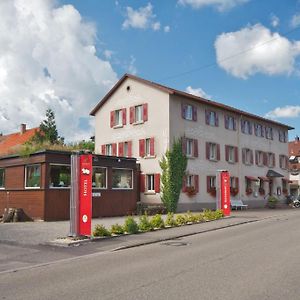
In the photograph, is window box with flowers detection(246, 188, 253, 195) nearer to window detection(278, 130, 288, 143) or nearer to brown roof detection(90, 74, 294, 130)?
brown roof detection(90, 74, 294, 130)

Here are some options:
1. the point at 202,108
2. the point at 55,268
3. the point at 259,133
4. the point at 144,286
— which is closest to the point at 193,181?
the point at 202,108

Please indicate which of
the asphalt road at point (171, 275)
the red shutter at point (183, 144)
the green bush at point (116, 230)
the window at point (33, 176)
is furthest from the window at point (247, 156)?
the asphalt road at point (171, 275)

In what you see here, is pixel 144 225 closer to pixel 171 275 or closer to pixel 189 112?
pixel 171 275

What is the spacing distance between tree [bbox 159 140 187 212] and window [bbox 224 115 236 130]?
26.5 ft

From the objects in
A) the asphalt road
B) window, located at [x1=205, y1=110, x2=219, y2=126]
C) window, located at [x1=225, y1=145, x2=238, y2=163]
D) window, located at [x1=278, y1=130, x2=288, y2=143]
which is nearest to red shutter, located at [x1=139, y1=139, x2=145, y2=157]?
window, located at [x1=205, y1=110, x2=219, y2=126]

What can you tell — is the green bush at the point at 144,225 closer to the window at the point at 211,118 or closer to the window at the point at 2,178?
the window at the point at 2,178

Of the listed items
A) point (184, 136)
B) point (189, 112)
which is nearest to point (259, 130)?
point (189, 112)

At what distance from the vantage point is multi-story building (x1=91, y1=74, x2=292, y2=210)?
1364 inches

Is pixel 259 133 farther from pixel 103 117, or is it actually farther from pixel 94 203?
pixel 94 203

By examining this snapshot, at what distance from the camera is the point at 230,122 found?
41.5 meters

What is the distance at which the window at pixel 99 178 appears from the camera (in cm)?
2773

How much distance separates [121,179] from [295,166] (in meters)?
51.0

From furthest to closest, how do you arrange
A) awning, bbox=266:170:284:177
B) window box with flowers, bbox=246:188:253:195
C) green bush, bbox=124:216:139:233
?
awning, bbox=266:170:284:177, window box with flowers, bbox=246:188:253:195, green bush, bbox=124:216:139:233

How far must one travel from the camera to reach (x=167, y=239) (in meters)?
16.0
